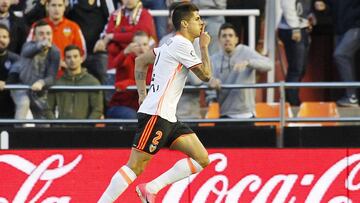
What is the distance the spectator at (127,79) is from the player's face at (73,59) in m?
0.47

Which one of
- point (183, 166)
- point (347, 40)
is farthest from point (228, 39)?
point (183, 166)

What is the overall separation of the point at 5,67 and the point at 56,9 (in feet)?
3.13

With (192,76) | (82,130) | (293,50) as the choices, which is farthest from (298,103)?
(82,130)

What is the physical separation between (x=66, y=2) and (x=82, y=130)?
2046mm

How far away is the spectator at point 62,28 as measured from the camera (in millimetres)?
14531

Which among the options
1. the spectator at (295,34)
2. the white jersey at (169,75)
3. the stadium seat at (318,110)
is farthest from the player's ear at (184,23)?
the stadium seat at (318,110)

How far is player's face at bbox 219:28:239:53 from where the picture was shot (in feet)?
45.9

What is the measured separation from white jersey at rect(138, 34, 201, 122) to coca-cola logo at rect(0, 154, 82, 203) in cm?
193

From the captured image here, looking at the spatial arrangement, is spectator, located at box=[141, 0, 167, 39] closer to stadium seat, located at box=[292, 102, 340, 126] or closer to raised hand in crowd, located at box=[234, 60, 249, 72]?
raised hand in crowd, located at box=[234, 60, 249, 72]

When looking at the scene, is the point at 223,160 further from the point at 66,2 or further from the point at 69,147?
the point at 66,2

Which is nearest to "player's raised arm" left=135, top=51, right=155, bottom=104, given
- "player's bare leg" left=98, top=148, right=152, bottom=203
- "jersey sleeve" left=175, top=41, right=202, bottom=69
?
"jersey sleeve" left=175, top=41, right=202, bottom=69

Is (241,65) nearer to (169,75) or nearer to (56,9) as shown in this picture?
(56,9)

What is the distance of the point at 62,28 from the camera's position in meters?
14.7

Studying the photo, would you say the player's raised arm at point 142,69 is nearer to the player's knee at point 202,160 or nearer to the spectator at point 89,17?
the player's knee at point 202,160
